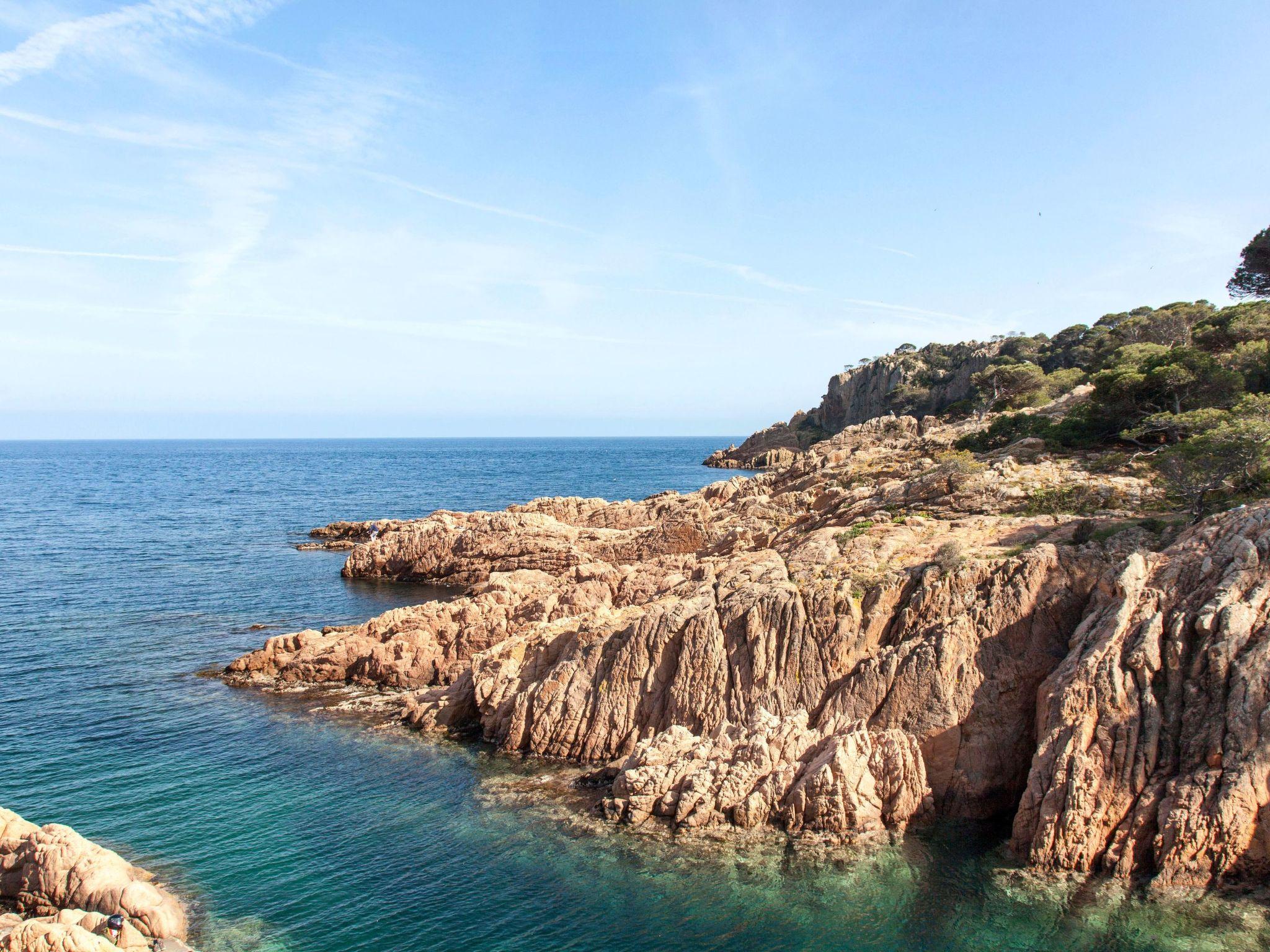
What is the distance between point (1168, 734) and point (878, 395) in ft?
427

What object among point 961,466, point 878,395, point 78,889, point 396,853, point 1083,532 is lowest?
point 396,853

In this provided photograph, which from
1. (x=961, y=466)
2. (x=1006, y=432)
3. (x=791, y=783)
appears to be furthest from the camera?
(x=1006, y=432)

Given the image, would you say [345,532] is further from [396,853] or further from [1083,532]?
[1083,532]

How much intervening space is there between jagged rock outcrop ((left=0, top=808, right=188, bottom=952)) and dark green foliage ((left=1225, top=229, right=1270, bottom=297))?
76.9 m

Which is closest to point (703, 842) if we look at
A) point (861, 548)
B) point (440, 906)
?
point (440, 906)

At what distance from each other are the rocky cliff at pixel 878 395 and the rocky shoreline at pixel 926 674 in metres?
90.8

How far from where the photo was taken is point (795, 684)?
29.2 metres

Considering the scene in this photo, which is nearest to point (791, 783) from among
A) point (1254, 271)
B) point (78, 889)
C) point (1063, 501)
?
point (1063, 501)

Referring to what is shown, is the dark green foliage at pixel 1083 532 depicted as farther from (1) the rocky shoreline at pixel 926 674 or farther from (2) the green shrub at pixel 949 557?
(2) the green shrub at pixel 949 557

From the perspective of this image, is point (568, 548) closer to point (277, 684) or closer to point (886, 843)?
point (277, 684)

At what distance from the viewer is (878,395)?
147500 mm

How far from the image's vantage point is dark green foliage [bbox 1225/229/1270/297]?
6178 centimetres

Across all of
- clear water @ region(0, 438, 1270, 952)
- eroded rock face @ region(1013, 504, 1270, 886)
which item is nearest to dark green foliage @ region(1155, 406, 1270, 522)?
eroded rock face @ region(1013, 504, 1270, 886)

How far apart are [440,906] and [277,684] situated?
75.9 feet
